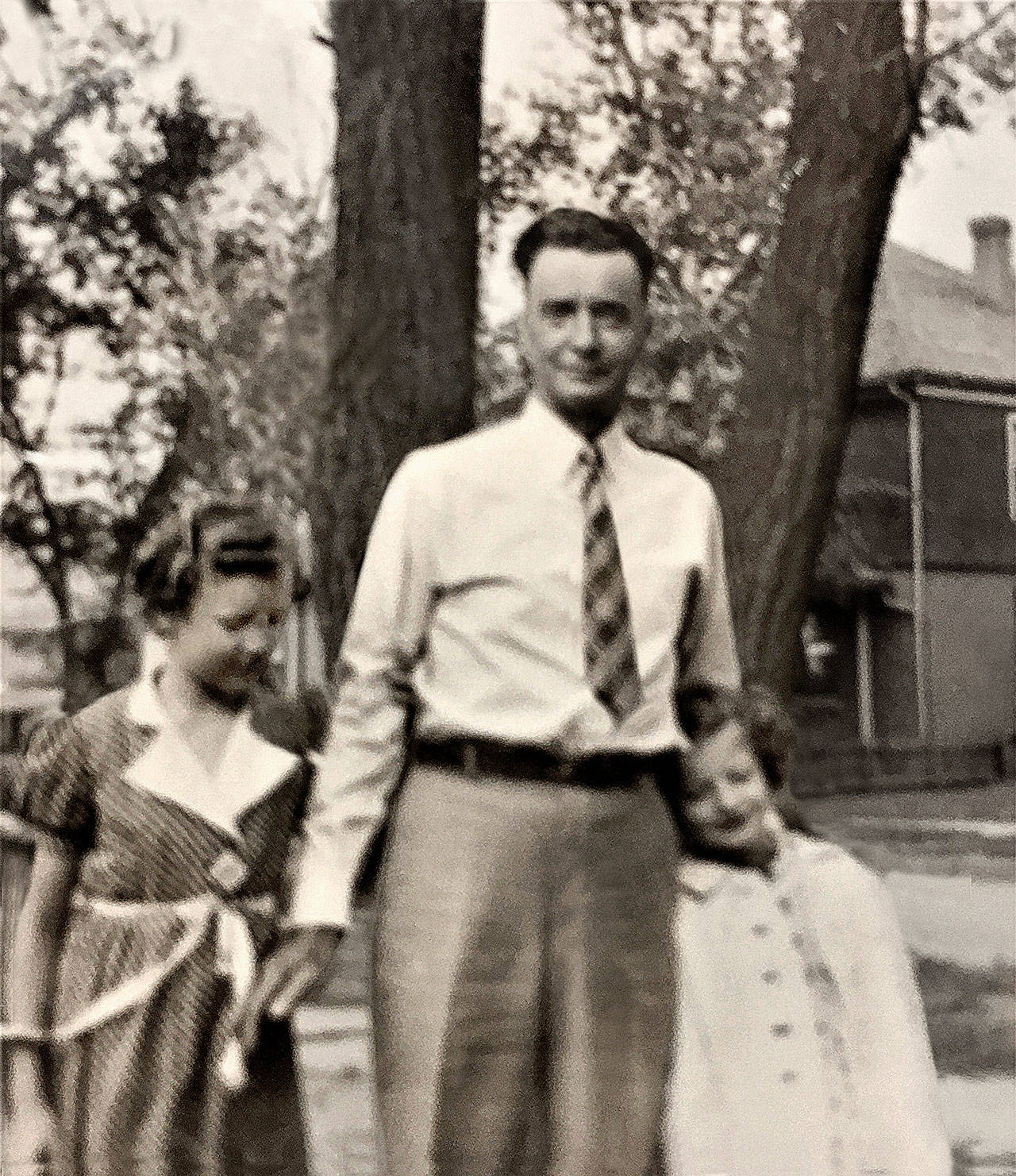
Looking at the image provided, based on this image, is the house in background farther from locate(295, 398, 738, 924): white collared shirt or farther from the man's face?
the man's face

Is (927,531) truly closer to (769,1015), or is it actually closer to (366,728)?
(769,1015)

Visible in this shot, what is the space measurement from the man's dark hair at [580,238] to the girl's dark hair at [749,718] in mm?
464

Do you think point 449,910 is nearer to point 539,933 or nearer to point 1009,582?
point 539,933

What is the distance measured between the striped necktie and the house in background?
0.31 meters

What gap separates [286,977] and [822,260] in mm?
1046

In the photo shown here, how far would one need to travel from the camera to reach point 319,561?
4.70 ft

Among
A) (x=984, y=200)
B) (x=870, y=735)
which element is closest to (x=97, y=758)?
(x=870, y=735)

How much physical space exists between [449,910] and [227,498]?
53 cm

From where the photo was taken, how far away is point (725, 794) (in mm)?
Result: 1403

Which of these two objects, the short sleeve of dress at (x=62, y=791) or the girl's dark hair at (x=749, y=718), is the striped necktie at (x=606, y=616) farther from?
the short sleeve of dress at (x=62, y=791)

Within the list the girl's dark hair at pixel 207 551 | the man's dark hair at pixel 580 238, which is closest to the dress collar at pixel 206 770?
the girl's dark hair at pixel 207 551

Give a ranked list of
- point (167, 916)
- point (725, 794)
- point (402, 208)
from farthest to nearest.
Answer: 1. point (402, 208)
2. point (725, 794)
3. point (167, 916)

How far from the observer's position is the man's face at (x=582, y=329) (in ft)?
4.51

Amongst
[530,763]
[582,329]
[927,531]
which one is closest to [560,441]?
[582,329]
